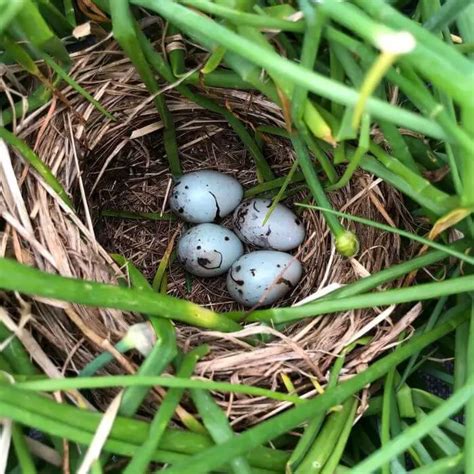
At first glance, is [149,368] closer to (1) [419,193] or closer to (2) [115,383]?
(2) [115,383]

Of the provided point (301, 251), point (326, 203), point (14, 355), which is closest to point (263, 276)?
point (301, 251)

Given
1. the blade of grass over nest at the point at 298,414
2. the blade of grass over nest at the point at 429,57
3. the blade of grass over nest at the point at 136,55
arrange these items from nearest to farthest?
the blade of grass over nest at the point at 429,57 → the blade of grass over nest at the point at 298,414 → the blade of grass over nest at the point at 136,55

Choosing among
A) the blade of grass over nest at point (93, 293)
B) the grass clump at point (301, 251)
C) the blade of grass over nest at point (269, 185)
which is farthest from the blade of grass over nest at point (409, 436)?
the blade of grass over nest at point (269, 185)

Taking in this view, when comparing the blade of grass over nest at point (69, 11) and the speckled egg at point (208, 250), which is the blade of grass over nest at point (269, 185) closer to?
the speckled egg at point (208, 250)

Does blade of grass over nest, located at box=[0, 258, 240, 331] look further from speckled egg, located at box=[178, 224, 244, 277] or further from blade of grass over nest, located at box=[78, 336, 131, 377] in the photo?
speckled egg, located at box=[178, 224, 244, 277]

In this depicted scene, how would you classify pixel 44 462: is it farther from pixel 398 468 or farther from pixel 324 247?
pixel 324 247

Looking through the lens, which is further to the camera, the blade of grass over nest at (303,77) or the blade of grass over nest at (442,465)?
the blade of grass over nest at (442,465)

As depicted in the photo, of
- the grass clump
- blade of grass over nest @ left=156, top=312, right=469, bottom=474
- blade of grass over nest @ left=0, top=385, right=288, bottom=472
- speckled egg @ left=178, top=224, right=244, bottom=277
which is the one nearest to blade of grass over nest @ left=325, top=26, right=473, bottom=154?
the grass clump

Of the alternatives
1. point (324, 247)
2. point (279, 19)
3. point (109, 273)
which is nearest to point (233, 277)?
point (324, 247)
